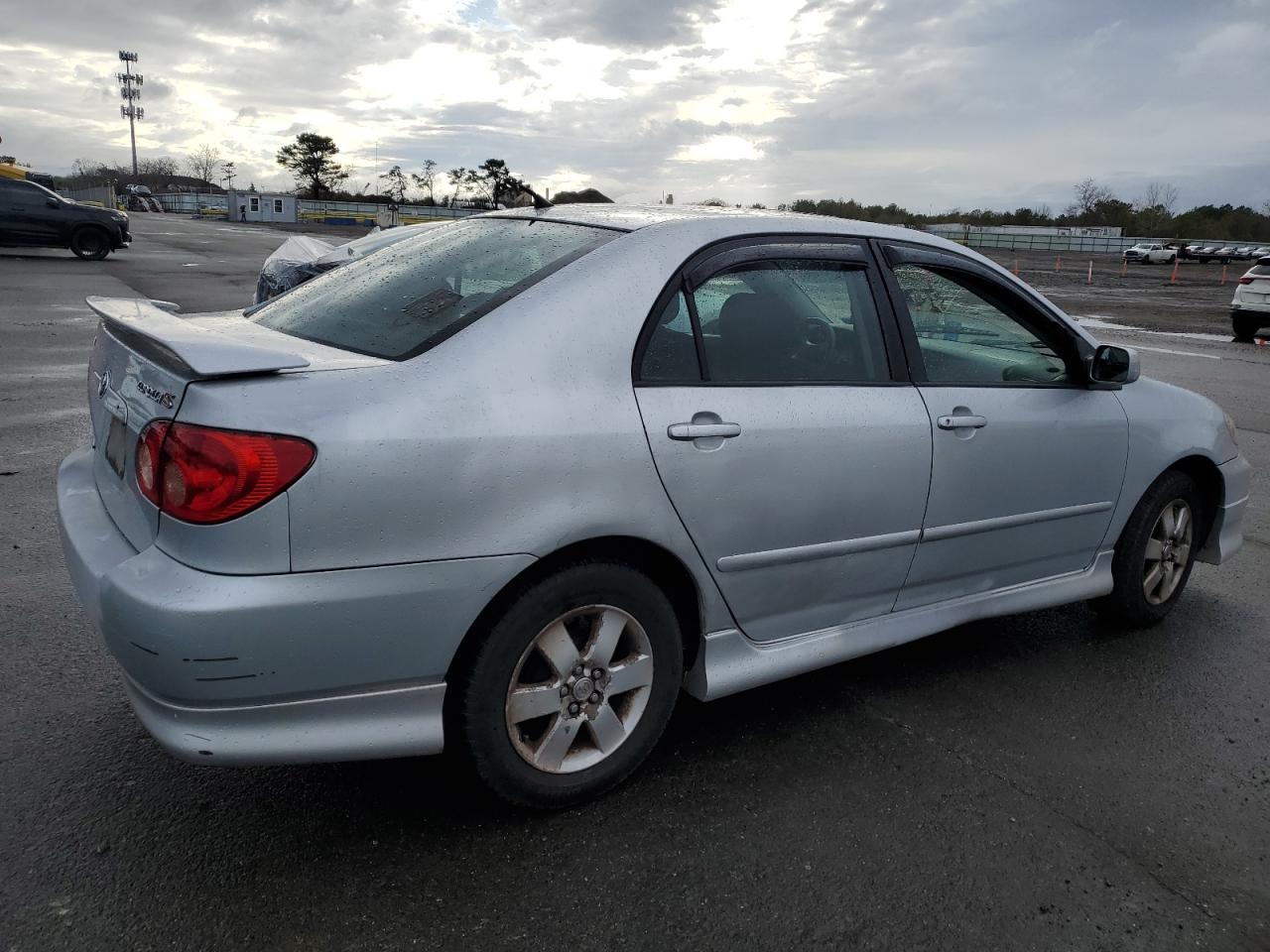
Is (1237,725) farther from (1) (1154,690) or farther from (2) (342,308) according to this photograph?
(2) (342,308)

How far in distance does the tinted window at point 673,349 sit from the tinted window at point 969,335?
0.93 m

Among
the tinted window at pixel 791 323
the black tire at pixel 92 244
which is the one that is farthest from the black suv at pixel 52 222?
the tinted window at pixel 791 323

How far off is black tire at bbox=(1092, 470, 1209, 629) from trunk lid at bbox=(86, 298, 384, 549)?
3.11m

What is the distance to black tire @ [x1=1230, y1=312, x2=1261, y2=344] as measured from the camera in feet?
54.2

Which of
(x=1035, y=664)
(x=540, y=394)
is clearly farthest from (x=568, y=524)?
(x=1035, y=664)

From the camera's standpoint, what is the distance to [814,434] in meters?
2.92


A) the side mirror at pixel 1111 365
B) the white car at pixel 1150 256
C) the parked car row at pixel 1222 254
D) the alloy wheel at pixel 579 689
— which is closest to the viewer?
the alloy wheel at pixel 579 689

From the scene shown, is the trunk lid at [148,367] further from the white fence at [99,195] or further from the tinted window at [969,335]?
the white fence at [99,195]

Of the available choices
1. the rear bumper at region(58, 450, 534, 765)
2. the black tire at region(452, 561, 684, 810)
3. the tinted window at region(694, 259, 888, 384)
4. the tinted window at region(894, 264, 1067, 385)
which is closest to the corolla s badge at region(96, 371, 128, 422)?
the rear bumper at region(58, 450, 534, 765)

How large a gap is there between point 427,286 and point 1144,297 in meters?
29.1

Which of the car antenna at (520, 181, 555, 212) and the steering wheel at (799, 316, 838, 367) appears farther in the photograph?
the car antenna at (520, 181, 555, 212)

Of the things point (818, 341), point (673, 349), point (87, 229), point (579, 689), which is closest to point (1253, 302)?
point (818, 341)

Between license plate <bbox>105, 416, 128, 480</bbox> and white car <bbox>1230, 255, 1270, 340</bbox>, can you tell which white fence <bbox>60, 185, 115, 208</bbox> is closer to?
white car <bbox>1230, 255, 1270, 340</bbox>

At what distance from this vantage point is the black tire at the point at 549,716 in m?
2.44
